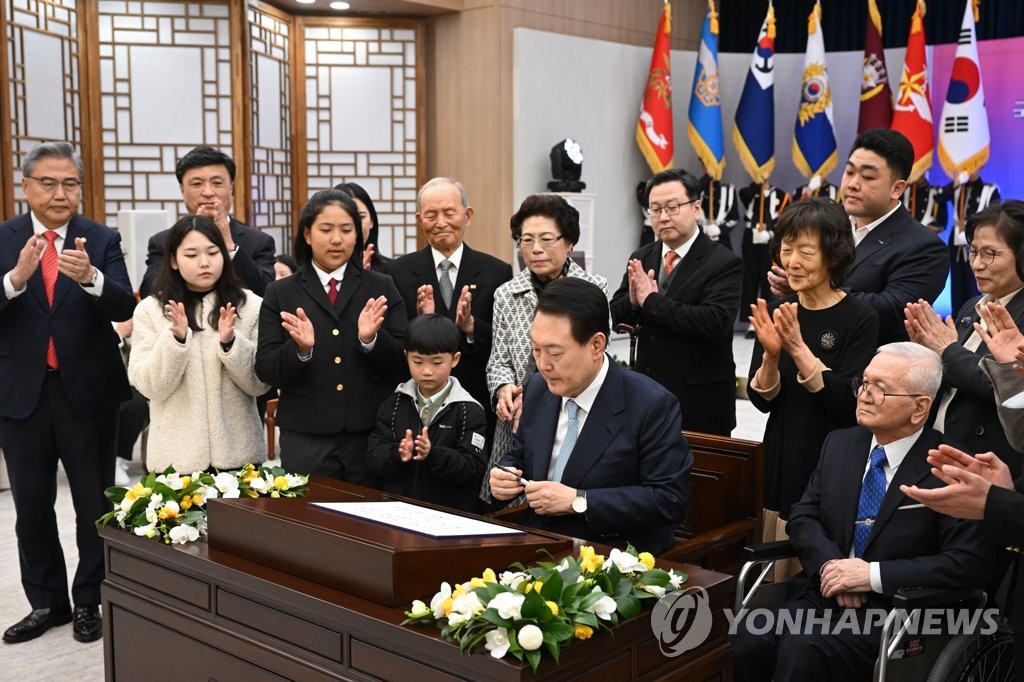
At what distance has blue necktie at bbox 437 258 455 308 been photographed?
141 inches

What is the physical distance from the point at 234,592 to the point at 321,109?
702 centimetres

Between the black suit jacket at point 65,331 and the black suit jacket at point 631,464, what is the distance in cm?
171

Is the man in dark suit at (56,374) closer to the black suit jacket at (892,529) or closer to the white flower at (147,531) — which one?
the white flower at (147,531)

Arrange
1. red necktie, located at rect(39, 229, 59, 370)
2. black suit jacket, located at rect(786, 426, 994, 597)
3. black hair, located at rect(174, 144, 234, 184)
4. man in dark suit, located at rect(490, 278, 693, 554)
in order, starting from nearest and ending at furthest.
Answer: black suit jacket, located at rect(786, 426, 994, 597) < man in dark suit, located at rect(490, 278, 693, 554) < red necktie, located at rect(39, 229, 59, 370) < black hair, located at rect(174, 144, 234, 184)

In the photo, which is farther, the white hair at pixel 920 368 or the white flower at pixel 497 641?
the white hair at pixel 920 368

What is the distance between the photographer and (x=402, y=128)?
898 centimetres

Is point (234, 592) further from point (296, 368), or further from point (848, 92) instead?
point (848, 92)

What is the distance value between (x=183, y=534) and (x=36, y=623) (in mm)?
1484

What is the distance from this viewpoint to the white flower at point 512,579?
6.15ft

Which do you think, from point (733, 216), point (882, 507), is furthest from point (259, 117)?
Answer: point (882, 507)

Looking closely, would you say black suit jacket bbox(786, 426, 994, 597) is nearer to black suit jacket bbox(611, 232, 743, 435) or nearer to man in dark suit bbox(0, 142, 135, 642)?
black suit jacket bbox(611, 232, 743, 435)

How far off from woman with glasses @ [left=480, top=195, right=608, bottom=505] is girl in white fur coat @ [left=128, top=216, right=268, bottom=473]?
0.76m

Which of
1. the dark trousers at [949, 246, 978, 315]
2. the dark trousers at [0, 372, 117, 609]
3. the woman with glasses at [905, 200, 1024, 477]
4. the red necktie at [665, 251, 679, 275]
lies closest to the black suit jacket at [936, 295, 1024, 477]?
the woman with glasses at [905, 200, 1024, 477]

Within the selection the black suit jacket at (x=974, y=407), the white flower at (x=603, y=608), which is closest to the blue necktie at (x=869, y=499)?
the black suit jacket at (x=974, y=407)
